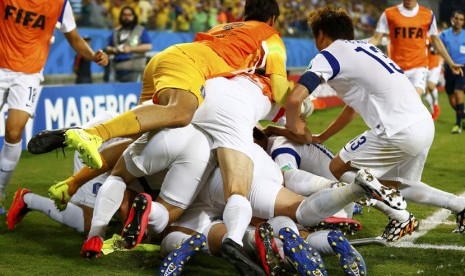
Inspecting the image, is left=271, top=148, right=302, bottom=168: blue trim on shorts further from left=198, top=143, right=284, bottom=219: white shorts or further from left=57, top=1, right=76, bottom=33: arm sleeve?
left=57, top=1, right=76, bottom=33: arm sleeve

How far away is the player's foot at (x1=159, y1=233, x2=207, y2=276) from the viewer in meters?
4.93

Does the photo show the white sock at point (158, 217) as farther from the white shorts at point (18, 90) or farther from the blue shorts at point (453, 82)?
the blue shorts at point (453, 82)

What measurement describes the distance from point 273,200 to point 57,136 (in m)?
1.43

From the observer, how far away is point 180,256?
16.2 ft

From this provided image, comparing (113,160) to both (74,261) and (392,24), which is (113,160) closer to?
(74,261)

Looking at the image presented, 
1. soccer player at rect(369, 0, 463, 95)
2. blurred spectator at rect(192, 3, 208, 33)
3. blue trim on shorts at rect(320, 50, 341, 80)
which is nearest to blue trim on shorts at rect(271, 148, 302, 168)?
blue trim on shorts at rect(320, 50, 341, 80)

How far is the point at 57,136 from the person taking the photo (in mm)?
5387

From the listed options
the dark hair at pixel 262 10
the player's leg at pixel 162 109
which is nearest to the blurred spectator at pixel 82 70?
the dark hair at pixel 262 10

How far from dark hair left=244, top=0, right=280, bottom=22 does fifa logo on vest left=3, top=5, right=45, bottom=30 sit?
6.30ft

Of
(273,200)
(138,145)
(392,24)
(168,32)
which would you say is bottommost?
(168,32)

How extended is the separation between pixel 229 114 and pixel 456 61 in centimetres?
971

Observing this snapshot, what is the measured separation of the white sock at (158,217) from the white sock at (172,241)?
72 mm

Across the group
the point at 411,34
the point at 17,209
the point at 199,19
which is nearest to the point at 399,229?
the point at 17,209

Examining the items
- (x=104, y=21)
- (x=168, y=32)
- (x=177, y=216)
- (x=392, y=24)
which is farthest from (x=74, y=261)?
(x=168, y=32)
